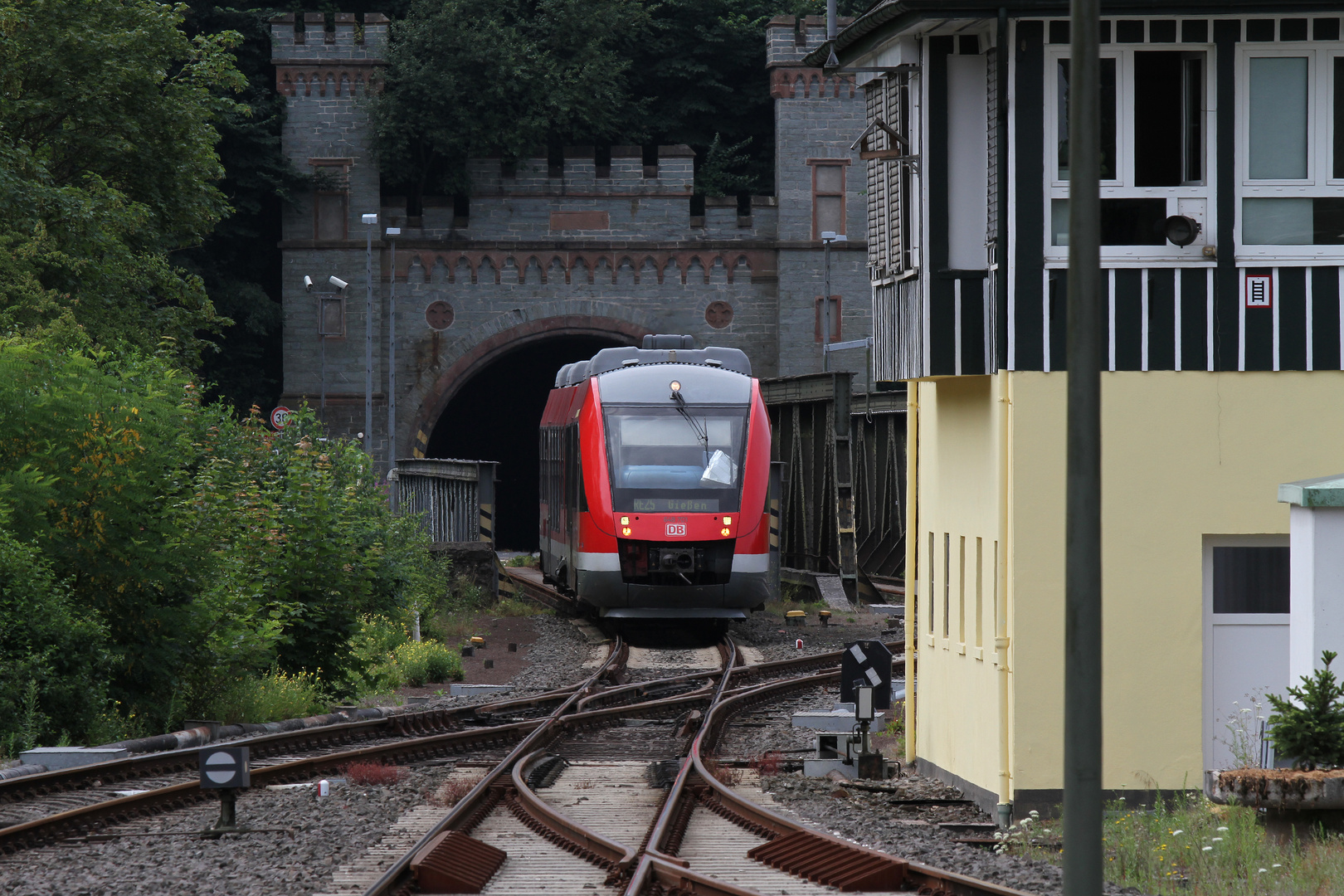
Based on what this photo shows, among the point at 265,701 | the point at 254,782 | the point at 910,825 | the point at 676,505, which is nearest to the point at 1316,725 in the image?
the point at 910,825

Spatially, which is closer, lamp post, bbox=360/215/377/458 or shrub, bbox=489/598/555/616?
shrub, bbox=489/598/555/616

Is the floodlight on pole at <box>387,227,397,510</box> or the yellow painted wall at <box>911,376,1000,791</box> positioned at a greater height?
the floodlight on pole at <box>387,227,397,510</box>

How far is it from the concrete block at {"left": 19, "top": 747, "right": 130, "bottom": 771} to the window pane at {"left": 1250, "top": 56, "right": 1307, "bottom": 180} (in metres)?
8.89

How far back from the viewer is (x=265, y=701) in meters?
15.5

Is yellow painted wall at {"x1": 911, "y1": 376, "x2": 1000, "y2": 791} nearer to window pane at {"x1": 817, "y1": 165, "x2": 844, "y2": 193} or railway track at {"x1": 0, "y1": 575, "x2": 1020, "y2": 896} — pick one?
railway track at {"x1": 0, "y1": 575, "x2": 1020, "y2": 896}

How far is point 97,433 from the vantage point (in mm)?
13945

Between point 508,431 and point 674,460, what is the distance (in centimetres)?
3087

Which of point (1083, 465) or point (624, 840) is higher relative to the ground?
point (1083, 465)

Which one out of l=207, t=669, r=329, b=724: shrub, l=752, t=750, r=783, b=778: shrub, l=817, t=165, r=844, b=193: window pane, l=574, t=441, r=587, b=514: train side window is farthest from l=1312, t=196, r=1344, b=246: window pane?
l=817, t=165, r=844, b=193: window pane

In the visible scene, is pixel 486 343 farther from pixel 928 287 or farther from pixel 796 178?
pixel 928 287

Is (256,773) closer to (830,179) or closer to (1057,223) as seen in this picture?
(1057,223)

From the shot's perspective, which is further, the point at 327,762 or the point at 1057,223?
the point at 327,762

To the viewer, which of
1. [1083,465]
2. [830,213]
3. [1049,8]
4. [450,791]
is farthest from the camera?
[830,213]

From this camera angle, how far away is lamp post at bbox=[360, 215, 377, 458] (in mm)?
39719
